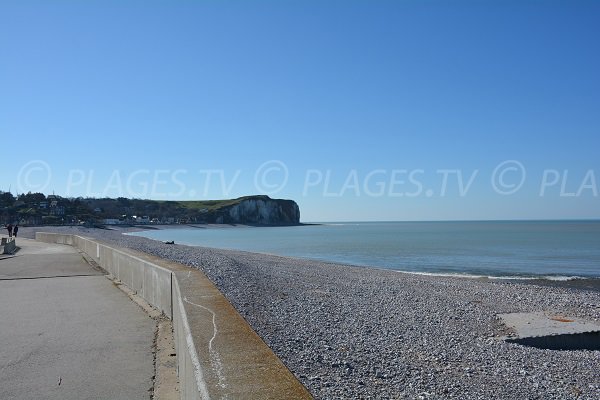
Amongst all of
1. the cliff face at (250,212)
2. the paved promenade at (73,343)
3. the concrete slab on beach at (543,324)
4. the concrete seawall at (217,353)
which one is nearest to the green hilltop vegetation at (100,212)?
the cliff face at (250,212)

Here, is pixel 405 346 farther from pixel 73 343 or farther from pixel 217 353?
pixel 217 353

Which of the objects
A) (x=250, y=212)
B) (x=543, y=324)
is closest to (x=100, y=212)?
(x=250, y=212)

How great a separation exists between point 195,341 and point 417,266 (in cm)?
3190

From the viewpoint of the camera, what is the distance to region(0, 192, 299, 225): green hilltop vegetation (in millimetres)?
108500

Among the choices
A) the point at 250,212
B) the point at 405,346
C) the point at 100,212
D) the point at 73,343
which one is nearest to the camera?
the point at 73,343

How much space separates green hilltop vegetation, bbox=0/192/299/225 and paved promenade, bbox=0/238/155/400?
302 ft

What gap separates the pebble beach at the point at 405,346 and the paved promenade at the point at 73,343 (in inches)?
76.0

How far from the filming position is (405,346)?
907 cm

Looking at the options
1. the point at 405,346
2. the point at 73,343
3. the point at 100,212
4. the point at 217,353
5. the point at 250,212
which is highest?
the point at 250,212

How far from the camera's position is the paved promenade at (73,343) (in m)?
5.21

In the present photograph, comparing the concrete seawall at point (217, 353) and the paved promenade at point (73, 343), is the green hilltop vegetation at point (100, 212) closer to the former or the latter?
the paved promenade at point (73, 343)

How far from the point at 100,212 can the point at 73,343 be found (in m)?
160

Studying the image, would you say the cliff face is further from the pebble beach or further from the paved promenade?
the paved promenade

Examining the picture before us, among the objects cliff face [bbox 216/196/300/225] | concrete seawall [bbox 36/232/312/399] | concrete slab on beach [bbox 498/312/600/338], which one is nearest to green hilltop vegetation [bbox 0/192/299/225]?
cliff face [bbox 216/196/300/225]
